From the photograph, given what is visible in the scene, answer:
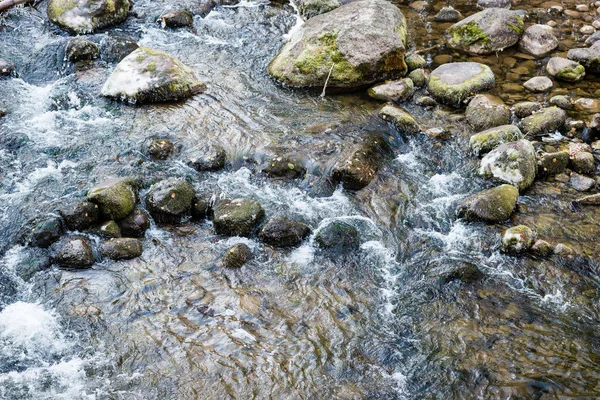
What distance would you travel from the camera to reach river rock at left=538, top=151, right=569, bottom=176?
9445mm

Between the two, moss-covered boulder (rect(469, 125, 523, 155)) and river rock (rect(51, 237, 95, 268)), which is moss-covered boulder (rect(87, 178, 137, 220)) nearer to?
river rock (rect(51, 237, 95, 268))

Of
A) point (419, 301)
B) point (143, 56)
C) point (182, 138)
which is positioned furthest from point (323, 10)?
point (419, 301)

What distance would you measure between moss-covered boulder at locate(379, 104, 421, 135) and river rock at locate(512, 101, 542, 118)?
2163mm

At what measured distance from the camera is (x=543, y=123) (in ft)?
34.4

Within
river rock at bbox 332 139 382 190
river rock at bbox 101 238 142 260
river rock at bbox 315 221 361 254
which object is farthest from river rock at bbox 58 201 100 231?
river rock at bbox 332 139 382 190

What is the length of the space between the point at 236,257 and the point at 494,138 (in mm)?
5285

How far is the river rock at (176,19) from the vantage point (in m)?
14.0

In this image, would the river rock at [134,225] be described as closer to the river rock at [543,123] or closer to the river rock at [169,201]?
the river rock at [169,201]

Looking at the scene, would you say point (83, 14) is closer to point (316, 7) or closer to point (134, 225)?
point (316, 7)

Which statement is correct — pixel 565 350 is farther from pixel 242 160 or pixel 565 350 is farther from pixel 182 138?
pixel 182 138

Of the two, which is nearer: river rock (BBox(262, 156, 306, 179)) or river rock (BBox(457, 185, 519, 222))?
river rock (BBox(457, 185, 519, 222))

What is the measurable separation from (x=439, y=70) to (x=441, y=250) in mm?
5453

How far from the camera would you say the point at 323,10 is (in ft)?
Result: 47.9

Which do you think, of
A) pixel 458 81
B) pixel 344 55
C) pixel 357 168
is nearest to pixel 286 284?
pixel 357 168
